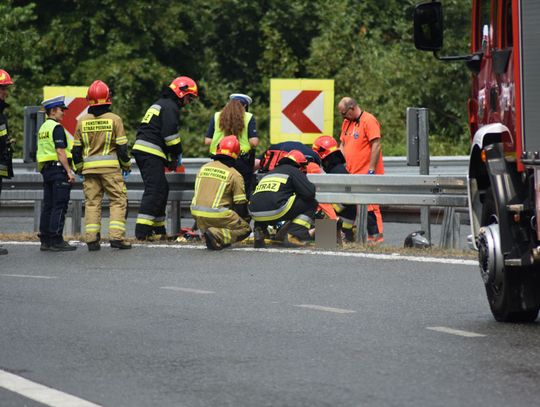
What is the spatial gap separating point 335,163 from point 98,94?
8.44 ft

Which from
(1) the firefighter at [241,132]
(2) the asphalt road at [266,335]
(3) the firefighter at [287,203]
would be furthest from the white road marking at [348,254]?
(1) the firefighter at [241,132]

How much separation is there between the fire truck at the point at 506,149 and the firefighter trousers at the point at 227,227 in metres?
5.47

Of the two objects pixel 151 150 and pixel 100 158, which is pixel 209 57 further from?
pixel 100 158

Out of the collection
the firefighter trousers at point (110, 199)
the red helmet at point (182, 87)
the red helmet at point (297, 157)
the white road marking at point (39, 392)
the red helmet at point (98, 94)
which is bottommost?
the white road marking at point (39, 392)

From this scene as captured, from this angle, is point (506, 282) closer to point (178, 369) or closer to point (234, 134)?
point (178, 369)

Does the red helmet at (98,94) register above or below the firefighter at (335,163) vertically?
above

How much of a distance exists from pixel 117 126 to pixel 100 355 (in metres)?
7.86

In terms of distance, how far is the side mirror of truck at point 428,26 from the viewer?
10.2 m

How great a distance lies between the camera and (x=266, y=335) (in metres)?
9.11

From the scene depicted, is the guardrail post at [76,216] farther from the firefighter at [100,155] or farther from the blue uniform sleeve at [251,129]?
the blue uniform sleeve at [251,129]

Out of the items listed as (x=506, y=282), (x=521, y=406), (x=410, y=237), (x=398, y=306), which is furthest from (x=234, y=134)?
(x=521, y=406)

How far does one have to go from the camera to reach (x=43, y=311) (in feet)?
34.2

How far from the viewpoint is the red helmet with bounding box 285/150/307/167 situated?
15.9m

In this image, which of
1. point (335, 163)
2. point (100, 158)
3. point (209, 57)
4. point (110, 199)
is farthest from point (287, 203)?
point (209, 57)
